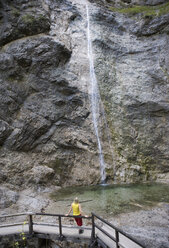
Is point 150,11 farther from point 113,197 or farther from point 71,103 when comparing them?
point 113,197

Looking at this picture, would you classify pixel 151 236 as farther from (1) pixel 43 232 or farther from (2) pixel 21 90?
(2) pixel 21 90

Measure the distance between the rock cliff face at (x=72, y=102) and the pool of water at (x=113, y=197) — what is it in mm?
1644

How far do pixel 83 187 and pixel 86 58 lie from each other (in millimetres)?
13285

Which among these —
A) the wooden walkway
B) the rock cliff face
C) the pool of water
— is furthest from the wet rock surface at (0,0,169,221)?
the wooden walkway

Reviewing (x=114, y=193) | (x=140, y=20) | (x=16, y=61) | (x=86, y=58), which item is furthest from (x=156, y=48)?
(x=114, y=193)

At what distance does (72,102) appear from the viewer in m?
18.7

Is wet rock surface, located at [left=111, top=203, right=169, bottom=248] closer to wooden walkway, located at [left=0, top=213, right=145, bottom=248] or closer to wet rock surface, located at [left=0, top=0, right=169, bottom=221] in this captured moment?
wooden walkway, located at [left=0, top=213, right=145, bottom=248]

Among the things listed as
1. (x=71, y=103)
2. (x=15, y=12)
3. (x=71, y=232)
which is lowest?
(x=71, y=232)

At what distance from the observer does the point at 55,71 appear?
18922mm

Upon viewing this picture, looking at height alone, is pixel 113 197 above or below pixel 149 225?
above

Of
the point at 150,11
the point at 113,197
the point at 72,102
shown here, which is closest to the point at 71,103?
the point at 72,102

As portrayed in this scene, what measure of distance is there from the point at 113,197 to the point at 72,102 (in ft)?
31.4

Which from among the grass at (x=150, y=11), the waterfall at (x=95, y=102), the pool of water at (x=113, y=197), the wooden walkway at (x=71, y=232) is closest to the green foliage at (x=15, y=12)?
the waterfall at (x=95, y=102)

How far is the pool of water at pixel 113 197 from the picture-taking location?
1066 cm
